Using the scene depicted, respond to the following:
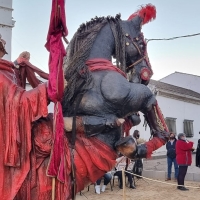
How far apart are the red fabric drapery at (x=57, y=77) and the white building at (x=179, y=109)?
17721mm

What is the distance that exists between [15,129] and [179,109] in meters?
21.0

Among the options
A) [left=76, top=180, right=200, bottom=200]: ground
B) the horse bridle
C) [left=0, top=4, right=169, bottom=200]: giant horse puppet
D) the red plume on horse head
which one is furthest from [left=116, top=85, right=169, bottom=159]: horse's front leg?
[left=76, top=180, right=200, bottom=200]: ground

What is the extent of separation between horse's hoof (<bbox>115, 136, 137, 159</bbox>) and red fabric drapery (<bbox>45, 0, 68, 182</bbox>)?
0.41 meters

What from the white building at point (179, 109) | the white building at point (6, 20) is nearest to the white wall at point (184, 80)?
the white building at point (179, 109)

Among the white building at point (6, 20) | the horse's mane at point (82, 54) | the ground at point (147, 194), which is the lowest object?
the ground at point (147, 194)

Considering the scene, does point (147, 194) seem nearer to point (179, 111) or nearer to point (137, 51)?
point (137, 51)

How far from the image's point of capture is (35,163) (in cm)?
217

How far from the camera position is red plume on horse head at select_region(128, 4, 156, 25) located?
2830 millimetres

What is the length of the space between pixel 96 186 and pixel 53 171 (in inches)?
274

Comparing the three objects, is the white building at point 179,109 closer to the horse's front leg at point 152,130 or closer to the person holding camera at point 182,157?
the person holding camera at point 182,157

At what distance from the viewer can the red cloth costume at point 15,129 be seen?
6.73ft

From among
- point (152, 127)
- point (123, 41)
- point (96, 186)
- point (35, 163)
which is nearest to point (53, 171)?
point (35, 163)

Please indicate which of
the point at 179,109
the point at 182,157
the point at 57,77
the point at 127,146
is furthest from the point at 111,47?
the point at 179,109

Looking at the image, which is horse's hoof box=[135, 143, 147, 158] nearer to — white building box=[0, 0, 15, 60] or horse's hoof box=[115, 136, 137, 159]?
horse's hoof box=[115, 136, 137, 159]
